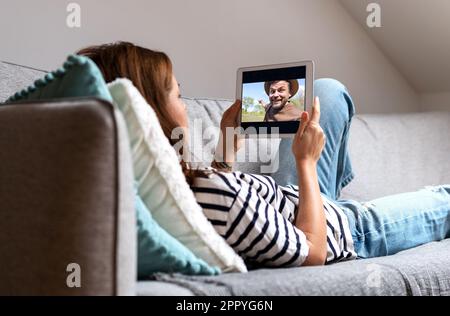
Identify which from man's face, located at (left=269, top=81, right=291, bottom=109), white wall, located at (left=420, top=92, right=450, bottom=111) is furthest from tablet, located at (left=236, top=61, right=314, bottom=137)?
white wall, located at (left=420, top=92, right=450, bottom=111)

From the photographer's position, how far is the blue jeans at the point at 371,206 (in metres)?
1.42

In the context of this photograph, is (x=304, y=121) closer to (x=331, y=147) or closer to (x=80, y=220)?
(x=331, y=147)

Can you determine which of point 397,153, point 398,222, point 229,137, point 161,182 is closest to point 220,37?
point 397,153

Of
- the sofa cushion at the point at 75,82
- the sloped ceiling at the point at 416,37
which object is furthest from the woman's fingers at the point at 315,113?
the sloped ceiling at the point at 416,37

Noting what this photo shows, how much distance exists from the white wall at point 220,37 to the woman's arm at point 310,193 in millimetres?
851

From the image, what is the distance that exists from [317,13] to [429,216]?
1256 mm

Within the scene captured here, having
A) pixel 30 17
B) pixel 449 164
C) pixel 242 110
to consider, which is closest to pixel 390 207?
pixel 242 110

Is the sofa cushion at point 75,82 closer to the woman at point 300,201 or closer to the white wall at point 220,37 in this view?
the woman at point 300,201

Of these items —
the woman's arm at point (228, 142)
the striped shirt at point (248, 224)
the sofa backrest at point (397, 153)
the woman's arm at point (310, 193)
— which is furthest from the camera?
the sofa backrest at point (397, 153)

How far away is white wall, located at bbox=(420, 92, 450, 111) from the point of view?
2.77 m

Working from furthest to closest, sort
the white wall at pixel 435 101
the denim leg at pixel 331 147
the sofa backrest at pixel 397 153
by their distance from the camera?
1. the white wall at pixel 435 101
2. the sofa backrest at pixel 397 153
3. the denim leg at pixel 331 147

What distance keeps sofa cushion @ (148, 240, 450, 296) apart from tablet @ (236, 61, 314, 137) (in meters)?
0.37

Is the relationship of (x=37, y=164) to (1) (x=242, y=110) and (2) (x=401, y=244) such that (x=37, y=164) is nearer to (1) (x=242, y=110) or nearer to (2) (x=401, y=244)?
(1) (x=242, y=110)

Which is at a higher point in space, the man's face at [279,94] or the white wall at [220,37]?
the white wall at [220,37]
